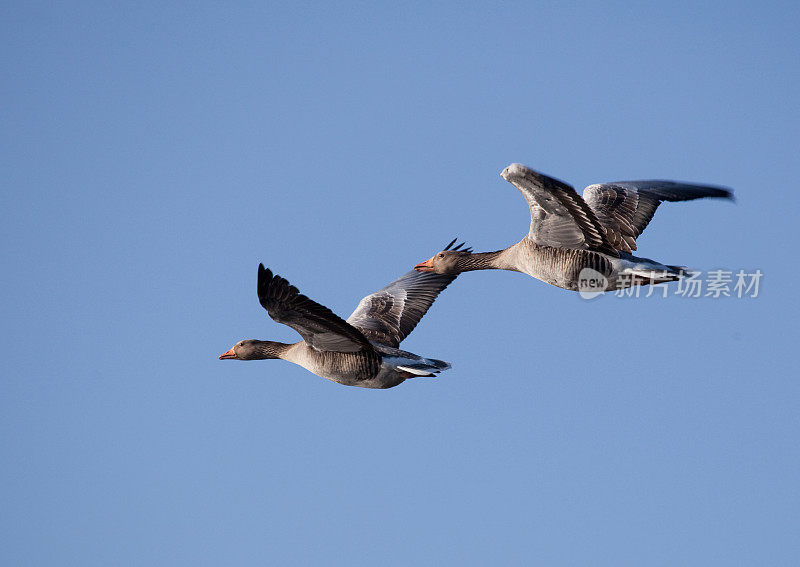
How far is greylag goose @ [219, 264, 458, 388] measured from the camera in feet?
37.5

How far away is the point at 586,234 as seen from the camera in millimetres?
12570

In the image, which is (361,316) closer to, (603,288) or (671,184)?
(603,288)

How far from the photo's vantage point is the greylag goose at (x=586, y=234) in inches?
470

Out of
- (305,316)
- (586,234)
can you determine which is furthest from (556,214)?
(305,316)

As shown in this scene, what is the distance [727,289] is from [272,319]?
6.13m

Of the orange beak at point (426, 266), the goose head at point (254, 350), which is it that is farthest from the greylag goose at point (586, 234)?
the goose head at point (254, 350)

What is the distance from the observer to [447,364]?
→ 1284 centimetres

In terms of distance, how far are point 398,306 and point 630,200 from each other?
3.48 m

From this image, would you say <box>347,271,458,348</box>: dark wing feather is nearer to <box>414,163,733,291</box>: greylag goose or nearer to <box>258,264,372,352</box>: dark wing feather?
<box>414,163,733,291</box>: greylag goose

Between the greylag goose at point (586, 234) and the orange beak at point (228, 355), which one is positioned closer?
the greylag goose at point (586, 234)

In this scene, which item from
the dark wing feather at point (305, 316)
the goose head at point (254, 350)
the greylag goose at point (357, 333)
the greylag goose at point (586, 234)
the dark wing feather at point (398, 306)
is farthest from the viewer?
the dark wing feather at point (398, 306)

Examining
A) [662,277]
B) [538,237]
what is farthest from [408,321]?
[662,277]

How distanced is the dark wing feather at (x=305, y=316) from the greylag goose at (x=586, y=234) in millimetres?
2411

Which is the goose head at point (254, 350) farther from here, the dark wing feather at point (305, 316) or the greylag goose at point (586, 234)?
the greylag goose at point (586, 234)
